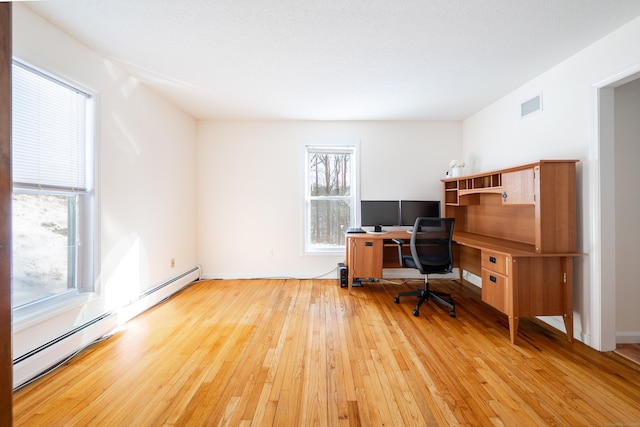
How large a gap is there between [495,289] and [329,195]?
277cm

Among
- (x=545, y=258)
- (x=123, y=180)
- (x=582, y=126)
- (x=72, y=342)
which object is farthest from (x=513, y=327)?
(x=123, y=180)

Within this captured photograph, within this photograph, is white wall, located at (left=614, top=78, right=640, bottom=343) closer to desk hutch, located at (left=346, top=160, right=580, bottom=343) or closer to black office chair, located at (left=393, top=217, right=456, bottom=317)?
desk hutch, located at (left=346, top=160, right=580, bottom=343)

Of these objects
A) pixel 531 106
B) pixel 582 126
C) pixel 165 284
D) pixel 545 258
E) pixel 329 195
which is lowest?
pixel 165 284

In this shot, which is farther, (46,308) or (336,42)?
(336,42)

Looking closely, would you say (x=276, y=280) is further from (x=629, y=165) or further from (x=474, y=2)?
(x=629, y=165)

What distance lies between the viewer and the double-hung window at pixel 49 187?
200cm

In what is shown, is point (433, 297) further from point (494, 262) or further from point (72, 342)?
point (72, 342)

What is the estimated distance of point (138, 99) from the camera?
3.19 metres

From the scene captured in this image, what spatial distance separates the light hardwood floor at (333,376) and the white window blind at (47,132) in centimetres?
153

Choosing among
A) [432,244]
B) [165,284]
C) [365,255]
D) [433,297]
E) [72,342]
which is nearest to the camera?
[72,342]

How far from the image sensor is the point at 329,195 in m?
4.73

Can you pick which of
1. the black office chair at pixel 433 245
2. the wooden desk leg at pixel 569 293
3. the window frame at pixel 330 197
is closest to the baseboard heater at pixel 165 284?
the window frame at pixel 330 197

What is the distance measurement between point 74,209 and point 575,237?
4.62m

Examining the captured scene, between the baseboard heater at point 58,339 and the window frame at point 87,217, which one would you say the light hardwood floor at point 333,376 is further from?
the window frame at point 87,217
